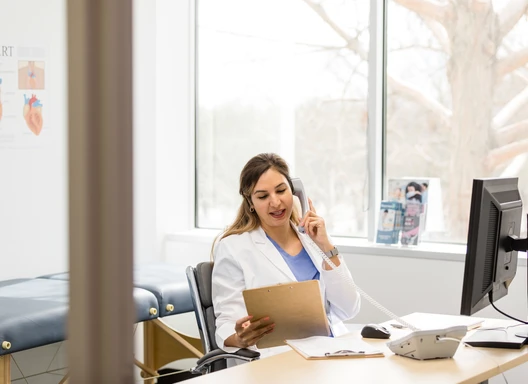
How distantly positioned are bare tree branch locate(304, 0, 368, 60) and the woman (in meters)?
1.71

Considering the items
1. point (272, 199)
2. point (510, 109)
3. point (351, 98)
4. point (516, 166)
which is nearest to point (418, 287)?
point (516, 166)

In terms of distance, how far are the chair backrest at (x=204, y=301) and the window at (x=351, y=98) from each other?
1757mm

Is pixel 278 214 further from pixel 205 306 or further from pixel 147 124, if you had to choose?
pixel 147 124

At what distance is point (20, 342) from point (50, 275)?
112 cm

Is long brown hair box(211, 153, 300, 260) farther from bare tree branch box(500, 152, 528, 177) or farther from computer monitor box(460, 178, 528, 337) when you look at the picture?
bare tree branch box(500, 152, 528, 177)

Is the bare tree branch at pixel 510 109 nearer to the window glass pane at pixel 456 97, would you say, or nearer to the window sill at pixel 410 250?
the window glass pane at pixel 456 97

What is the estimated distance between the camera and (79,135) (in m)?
0.35

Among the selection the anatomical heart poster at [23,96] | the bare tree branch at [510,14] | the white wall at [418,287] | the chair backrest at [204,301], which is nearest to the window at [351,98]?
the bare tree branch at [510,14]

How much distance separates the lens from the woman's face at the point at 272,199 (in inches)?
116

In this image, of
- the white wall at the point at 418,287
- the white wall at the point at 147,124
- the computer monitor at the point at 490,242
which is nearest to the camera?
the computer monitor at the point at 490,242

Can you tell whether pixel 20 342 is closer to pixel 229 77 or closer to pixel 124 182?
pixel 229 77

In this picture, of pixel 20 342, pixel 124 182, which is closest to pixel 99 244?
pixel 124 182

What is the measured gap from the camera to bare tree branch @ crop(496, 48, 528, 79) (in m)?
3.93

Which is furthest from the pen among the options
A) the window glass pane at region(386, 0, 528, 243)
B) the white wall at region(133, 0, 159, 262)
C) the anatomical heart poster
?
the white wall at region(133, 0, 159, 262)
